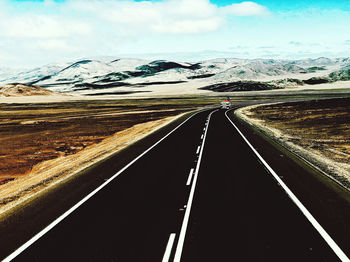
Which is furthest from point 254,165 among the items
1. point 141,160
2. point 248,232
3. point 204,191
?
point 248,232

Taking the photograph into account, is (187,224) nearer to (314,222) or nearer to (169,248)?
(169,248)

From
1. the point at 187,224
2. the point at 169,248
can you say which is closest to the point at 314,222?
the point at 187,224

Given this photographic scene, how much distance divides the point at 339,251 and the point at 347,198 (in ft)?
12.2

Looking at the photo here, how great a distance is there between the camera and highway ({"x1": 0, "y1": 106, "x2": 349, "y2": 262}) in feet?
21.9

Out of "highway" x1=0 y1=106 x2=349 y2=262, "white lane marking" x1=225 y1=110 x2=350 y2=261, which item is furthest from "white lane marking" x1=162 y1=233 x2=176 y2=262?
"white lane marking" x1=225 y1=110 x2=350 y2=261

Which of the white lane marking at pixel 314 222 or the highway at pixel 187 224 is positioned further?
the highway at pixel 187 224

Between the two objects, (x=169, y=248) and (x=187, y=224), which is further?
(x=187, y=224)

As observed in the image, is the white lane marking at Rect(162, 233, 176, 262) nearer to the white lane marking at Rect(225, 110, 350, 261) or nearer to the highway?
the highway

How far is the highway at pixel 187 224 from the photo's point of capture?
6668 mm

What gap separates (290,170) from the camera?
13.4m

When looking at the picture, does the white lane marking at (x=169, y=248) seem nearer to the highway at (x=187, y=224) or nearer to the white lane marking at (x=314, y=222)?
the highway at (x=187, y=224)

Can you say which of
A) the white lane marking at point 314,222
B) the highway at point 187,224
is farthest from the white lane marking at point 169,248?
the white lane marking at point 314,222

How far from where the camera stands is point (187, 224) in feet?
26.4

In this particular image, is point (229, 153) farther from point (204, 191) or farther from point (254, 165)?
point (204, 191)
